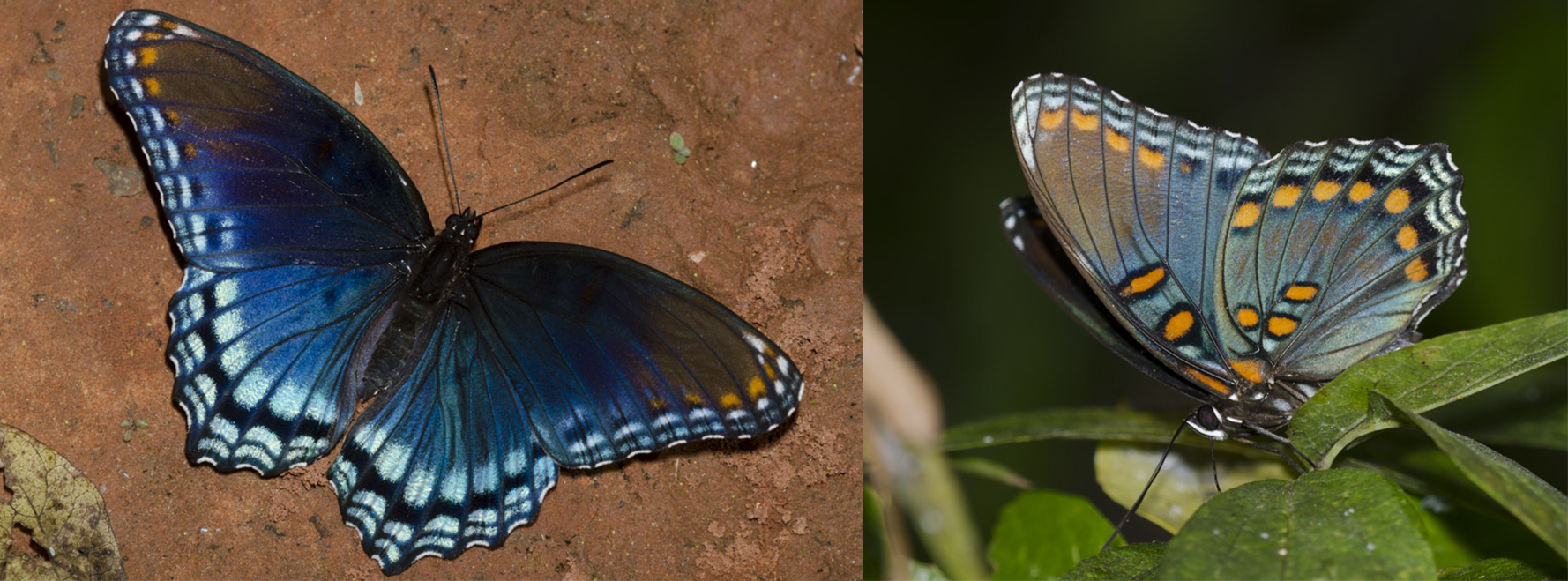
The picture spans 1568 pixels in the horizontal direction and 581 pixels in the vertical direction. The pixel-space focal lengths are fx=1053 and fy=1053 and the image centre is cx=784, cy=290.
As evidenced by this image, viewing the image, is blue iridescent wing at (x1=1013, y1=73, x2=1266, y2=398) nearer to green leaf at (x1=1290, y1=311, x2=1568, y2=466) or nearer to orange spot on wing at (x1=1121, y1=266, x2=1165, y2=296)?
orange spot on wing at (x1=1121, y1=266, x2=1165, y2=296)

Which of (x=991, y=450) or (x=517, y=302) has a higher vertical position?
(x=517, y=302)

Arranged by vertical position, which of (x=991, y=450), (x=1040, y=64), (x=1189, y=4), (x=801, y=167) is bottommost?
(x=991, y=450)

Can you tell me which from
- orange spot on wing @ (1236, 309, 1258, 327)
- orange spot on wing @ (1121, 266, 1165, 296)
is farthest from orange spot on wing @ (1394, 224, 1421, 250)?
orange spot on wing @ (1121, 266, 1165, 296)

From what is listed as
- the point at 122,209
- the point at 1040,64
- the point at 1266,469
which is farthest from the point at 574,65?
the point at 1266,469

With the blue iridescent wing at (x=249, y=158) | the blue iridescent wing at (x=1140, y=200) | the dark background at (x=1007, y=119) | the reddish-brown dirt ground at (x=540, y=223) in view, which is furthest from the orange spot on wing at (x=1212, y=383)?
the blue iridescent wing at (x=249, y=158)

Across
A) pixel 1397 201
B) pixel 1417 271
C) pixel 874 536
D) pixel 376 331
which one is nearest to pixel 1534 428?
pixel 1417 271

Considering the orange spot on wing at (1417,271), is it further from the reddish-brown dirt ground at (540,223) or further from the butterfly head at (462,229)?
the butterfly head at (462,229)

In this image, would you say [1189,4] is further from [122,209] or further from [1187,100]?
[122,209]
